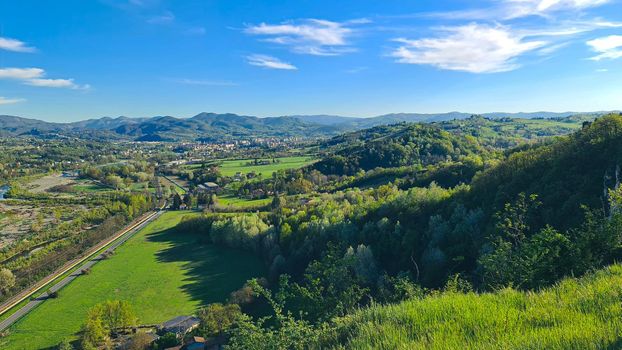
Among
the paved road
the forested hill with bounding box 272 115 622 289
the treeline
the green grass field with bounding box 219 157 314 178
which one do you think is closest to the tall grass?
the treeline

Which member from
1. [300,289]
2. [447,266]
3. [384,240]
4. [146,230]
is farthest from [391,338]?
[146,230]

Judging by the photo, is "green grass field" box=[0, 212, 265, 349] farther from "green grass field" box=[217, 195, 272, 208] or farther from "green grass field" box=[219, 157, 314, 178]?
"green grass field" box=[219, 157, 314, 178]

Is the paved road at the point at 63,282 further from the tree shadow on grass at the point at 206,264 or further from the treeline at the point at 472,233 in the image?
the treeline at the point at 472,233

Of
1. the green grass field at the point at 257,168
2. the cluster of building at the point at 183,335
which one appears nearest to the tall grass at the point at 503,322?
the cluster of building at the point at 183,335

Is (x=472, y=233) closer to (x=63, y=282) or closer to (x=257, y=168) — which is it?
(x=63, y=282)

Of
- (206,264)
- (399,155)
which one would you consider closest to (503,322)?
(206,264)

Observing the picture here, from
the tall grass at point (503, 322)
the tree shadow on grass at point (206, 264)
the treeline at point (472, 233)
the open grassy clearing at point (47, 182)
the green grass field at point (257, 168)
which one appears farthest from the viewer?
the green grass field at point (257, 168)

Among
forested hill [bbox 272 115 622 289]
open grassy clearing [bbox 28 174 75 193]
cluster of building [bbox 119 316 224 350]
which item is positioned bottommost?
cluster of building [bbox 119 316 224 350]
